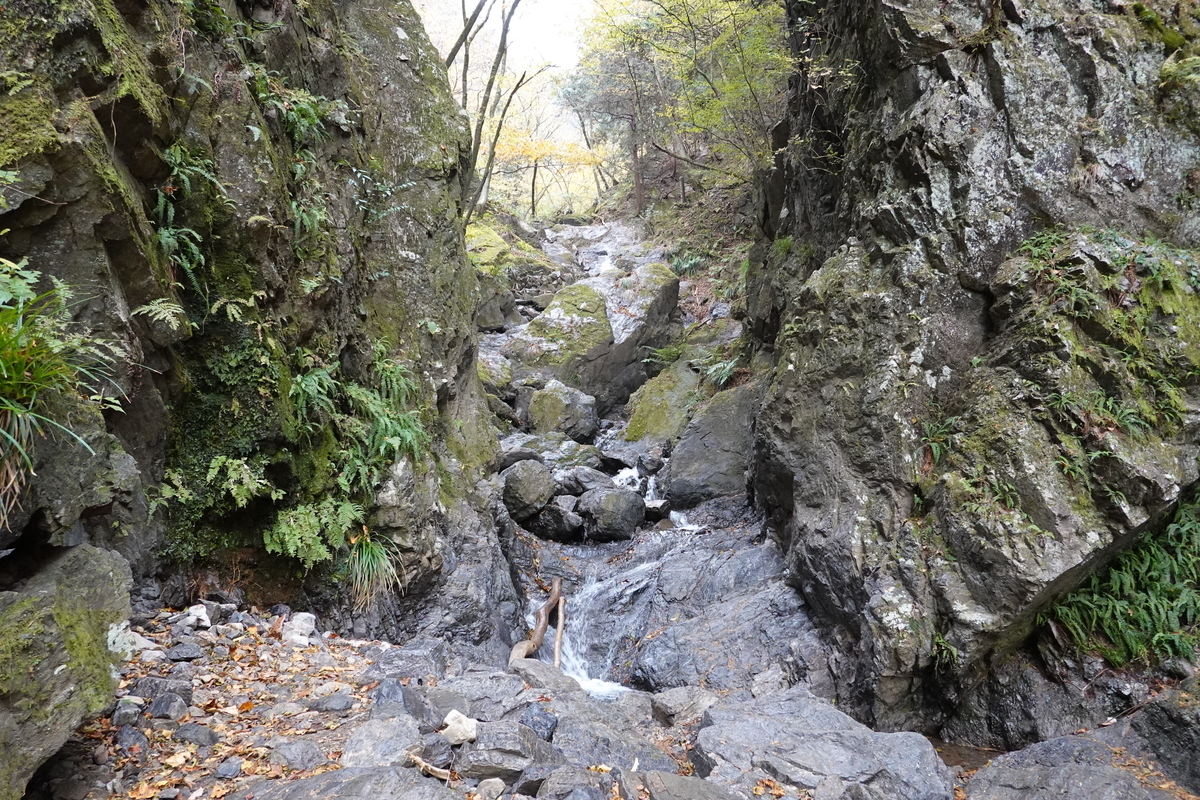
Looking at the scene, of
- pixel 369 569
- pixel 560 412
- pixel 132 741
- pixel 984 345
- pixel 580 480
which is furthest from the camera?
pixel 560 412

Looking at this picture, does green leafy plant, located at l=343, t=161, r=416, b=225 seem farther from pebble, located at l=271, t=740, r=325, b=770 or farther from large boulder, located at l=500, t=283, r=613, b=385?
large boulder, located at l=500, t=283, r=613, b=385

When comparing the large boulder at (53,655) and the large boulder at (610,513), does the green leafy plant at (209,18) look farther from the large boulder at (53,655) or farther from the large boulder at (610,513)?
the large boulder at (610,513)

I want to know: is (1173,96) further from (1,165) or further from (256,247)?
(1,165)

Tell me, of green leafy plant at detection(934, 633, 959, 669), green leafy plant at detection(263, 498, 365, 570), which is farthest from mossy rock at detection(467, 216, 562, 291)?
green leafy plant at detection(934, 633, 959, 669)

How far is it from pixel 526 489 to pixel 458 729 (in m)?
6.91

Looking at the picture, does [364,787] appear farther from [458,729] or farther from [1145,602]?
[1145,602]

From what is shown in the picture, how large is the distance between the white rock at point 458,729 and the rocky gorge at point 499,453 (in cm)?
2

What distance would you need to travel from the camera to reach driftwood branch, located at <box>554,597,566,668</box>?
24.9 ft

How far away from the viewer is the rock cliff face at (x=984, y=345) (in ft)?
18.9

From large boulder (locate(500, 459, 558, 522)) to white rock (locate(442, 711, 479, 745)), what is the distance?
6.69 metres

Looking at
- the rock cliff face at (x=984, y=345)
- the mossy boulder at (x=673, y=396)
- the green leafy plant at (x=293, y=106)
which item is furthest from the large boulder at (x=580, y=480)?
the green leafy plant at (x=293, y=106)

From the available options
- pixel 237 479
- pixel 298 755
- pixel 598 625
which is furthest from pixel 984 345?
pixel 237 479

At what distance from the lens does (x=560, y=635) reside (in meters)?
7.86

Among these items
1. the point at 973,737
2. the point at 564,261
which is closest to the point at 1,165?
the point at 973,737
